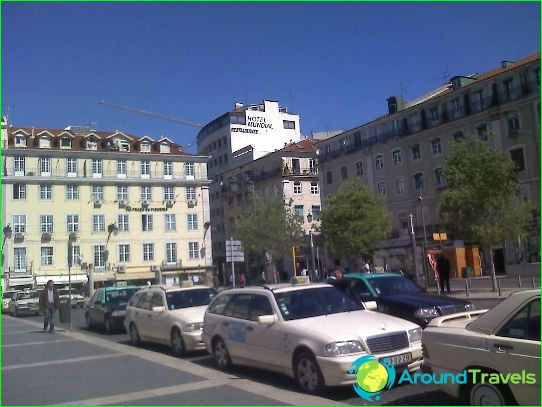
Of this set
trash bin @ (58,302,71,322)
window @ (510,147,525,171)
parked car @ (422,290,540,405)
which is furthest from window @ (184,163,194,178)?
parked car @ (422,290,540,405)

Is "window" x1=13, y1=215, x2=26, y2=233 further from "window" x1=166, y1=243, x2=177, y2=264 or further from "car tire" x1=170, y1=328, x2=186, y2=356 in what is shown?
"car tire" x1=170, y1=328, x2=186, y2=356

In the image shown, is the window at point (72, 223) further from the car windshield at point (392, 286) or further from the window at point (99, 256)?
the car windshield at point (392, 286)

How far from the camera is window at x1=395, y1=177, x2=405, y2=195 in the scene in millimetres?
52081

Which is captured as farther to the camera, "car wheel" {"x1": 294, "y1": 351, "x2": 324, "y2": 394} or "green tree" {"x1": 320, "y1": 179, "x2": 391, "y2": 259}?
"green tree" {"x1": 320, "y1": 179, "x2": 391, "y2": 259}

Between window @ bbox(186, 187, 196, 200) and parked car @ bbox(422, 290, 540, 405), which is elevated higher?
window @ bbox(186, 187, 196, 200)

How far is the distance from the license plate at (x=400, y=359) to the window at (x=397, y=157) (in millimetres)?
45228

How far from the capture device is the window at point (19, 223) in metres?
56.2

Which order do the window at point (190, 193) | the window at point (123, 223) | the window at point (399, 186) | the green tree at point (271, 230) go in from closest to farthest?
the green tree at point (271, 230) → the window at point (399, 186) → the window at point (123, 223) → the window at point (190, 193)

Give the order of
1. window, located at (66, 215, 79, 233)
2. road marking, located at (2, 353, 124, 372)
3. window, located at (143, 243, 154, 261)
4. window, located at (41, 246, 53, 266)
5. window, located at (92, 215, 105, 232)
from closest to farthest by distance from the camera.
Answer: road marking, located at (2, 353, 124, 372) → window, located at (41, 246, 53, 266) → window, located at (66, 215, 79, 233) → window, located at (92, 215, 105, 232) → window, located at (143, 243, 154, 261)

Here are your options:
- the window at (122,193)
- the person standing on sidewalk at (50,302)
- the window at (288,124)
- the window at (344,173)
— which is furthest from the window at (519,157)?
the window at (288,124)

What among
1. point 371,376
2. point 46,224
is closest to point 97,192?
point 46,224

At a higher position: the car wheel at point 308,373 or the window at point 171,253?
the window at point 171,253

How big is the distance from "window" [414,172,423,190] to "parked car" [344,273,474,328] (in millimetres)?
37627

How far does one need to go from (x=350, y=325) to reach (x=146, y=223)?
56.3 meters
